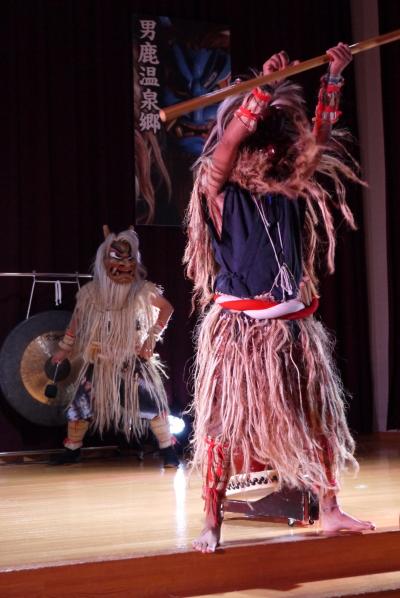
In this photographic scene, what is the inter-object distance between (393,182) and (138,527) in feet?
13.6

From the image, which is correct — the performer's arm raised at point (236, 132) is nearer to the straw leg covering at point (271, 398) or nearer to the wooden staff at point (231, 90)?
the wooden staff at point (231, 90)

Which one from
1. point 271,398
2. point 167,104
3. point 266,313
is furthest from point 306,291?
point 167,104

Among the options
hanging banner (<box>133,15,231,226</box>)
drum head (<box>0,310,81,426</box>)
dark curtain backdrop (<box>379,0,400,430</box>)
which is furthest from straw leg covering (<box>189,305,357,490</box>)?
dark curtain backdrop (<box>379,0,400,430</box>)

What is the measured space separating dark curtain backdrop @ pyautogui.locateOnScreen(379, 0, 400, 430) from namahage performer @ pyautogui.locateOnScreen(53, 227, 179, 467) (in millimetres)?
2103

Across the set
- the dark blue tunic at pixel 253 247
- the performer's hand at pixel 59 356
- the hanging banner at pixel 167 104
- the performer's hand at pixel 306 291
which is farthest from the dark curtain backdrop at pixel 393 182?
the dark blue tunic at pixel 253 247

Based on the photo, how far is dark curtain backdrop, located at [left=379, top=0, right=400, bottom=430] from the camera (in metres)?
6.50

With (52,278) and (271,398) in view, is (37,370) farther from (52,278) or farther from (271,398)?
(271,398)

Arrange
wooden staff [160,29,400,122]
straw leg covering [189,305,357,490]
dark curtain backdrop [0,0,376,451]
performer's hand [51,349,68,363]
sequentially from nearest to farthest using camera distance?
wooden staff [160,29,400,122], straw leg covering [189,305,357,490], performer's hand [51,349,68,363], dark curtain backdrop [0,0,376,451]

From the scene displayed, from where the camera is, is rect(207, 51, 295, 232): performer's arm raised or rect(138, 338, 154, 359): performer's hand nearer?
rect(207, 51, 295, 232): performer's arm raised

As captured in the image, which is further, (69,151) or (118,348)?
(69,151)

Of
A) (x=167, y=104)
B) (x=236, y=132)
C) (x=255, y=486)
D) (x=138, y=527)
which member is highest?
(x=167, y=104)

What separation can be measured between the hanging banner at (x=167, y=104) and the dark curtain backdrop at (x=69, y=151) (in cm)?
8

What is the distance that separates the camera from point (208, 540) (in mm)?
2557

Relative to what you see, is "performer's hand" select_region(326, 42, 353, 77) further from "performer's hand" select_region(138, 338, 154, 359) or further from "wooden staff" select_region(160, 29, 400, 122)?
"performer's hand" select_region(138, 338, 154, 359)
